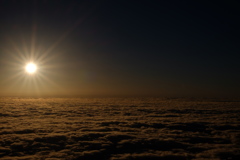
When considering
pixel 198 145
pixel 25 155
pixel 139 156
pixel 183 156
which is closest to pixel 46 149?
pixel 25 155

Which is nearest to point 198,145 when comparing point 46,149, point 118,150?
point 118,150

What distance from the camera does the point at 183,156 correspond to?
862cm

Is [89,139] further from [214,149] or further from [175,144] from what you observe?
[214,149]

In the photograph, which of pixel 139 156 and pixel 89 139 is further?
pixel 89 139

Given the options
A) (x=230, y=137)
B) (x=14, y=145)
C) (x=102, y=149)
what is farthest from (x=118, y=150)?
(x=230, y=137)

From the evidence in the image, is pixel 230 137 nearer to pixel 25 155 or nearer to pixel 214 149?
pixel 214 149

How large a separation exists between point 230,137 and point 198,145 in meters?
3.33

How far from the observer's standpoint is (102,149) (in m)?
9.97

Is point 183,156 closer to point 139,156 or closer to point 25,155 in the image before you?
point 139,156

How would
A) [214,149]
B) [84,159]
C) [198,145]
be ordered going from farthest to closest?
[198,145]
[214,149]
[84,159]

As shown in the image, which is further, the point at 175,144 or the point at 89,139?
the point at 89,139

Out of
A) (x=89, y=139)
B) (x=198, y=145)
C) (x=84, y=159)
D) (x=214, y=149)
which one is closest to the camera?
(x=84, y=159)

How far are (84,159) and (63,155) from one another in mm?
1095

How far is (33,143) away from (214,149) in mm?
9544
